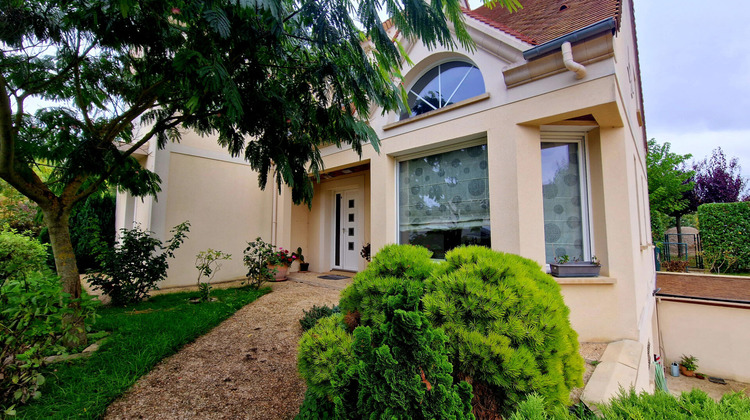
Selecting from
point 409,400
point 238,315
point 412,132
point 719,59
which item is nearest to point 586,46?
point 412,132

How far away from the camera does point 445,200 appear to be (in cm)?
562

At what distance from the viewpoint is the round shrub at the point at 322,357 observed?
1848 millimetres

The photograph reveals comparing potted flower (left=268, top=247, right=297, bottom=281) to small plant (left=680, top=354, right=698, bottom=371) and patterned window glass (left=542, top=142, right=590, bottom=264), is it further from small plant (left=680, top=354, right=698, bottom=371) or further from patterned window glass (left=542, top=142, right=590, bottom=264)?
small plant (left=680, top=354, right=698, bottom=371)

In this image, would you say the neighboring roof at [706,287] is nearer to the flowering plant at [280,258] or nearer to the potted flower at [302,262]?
the flowering plant at [280,258]

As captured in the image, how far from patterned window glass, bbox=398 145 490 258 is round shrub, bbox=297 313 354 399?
3.76 metres

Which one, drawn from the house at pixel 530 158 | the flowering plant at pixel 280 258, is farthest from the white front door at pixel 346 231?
the house at pixel 530 158

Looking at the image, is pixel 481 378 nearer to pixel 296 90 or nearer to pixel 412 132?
pixel 296 90

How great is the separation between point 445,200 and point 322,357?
424 cm

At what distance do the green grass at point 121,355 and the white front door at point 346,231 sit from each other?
4.21 metres

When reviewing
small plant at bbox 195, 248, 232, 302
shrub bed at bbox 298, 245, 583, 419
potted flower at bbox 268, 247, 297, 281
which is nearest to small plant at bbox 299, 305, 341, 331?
shrub bed at bbox 298, 245, 583, 419

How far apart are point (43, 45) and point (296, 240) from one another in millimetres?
7306

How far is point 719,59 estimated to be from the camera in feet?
80.3

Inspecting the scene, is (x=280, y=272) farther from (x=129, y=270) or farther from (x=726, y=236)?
(x=726, y=236)

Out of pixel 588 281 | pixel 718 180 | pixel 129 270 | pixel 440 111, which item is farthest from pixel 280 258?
pixel 718 180
